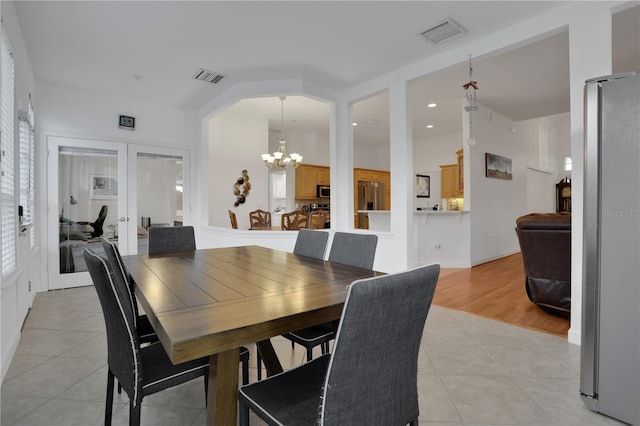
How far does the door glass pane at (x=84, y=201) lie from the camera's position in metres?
4.52

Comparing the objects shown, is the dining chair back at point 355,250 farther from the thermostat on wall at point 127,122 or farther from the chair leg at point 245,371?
the thermostat on wall at point 127,122

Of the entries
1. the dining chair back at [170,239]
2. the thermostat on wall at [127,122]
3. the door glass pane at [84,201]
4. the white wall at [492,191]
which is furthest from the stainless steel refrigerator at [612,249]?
the thermostat on wall at [127,122]

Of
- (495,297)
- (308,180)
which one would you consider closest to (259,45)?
(495,297)

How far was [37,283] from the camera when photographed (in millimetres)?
4203

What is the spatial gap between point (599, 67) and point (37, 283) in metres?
6.24

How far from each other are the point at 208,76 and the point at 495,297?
4378 millimetres

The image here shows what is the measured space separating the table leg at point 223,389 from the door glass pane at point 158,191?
461 cm

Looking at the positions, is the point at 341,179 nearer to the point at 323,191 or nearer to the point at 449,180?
the point at 323,191

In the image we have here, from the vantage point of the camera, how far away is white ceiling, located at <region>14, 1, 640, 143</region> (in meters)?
2.75

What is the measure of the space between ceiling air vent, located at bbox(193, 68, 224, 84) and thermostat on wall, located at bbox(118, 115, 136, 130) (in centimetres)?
148

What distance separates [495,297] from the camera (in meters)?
3.93

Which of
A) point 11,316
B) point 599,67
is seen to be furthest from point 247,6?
point 11,316

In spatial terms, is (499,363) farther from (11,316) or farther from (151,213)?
(151,213)

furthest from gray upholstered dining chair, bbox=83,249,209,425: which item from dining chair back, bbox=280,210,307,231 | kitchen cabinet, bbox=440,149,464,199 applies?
kitchen cabinet, bbox=440,149,464,199
